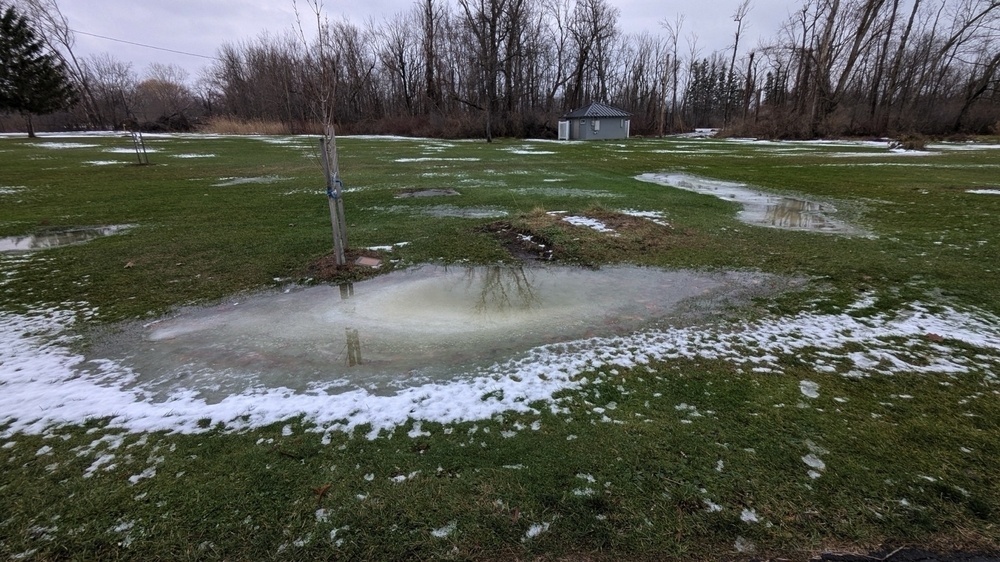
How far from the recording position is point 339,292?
5.14 metres

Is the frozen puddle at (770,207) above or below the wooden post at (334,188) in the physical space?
below

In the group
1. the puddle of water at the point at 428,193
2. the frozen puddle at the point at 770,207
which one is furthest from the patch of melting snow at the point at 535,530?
the puddle of water at the point at 428,193

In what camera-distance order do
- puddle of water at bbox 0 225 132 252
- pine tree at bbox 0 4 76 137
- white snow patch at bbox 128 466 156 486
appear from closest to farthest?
white snow patch at bbox 128 466 156 486 < puddle of water at bbox 0 225 132 252 < pine tree at bbox 0 4 76 137

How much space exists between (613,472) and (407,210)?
8.07 meters

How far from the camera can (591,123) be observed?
42156mm

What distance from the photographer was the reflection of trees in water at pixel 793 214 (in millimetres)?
8422

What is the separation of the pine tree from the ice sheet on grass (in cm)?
2066

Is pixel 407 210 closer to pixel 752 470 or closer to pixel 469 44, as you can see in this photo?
pixel 752 470

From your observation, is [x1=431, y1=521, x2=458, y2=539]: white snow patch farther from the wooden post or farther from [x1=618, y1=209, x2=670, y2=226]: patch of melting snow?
[x1=618, y1=209, x2=670, y2=226]: patch of melting snow

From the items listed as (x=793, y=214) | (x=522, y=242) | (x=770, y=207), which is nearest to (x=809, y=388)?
(x=522, y=242)

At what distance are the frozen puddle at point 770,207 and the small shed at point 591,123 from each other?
29200mm

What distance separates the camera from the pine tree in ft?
57.6

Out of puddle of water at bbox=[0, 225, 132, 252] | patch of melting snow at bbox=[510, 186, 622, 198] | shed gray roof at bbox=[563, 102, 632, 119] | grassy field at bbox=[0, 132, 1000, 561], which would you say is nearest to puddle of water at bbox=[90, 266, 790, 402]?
grassy field at bbox=[0, 132, 1000, 561]

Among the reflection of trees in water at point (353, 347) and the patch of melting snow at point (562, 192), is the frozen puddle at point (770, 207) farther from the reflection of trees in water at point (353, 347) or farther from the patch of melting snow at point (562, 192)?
the reflection of trees in water at point (353, 347)
